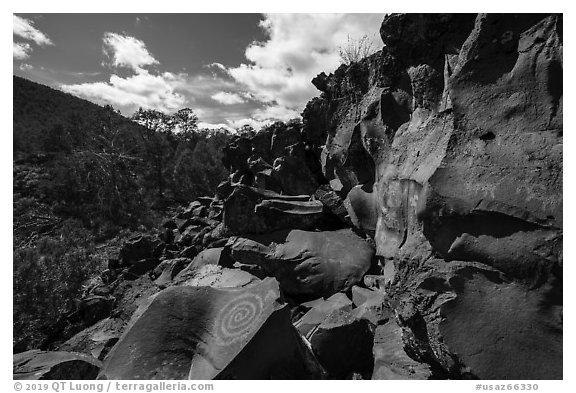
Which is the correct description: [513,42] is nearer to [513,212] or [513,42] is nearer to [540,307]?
[513,212]

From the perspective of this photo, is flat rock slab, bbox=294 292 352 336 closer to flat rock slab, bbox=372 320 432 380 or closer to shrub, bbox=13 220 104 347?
flat rock slab, bbox=372 320 432 380

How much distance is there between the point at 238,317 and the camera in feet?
13.9

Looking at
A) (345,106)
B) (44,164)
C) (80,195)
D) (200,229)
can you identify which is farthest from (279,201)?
(44,164)

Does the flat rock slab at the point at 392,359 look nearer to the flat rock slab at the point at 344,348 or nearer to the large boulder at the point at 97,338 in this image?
the flat rock slab at the point at 344,348

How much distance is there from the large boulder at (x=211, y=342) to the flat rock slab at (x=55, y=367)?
391 millimetres

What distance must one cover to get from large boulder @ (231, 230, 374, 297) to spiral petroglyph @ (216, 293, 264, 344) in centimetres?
324

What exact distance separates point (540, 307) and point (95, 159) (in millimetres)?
27682

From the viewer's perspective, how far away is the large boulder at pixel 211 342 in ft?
12.5

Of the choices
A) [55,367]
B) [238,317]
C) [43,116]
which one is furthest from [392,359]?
[43,116]

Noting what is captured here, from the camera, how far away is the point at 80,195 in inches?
922

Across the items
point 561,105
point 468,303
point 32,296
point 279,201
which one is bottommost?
point 32,296

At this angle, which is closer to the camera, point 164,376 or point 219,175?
point 164,376

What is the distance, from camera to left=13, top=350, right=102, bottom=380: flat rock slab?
3.92m

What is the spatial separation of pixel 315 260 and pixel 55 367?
526 centimetres
